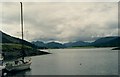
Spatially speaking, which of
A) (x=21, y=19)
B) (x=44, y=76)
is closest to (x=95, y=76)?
(x=44, y=76)

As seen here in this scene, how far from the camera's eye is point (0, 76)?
40.6m

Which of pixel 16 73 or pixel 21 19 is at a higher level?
pixel 21 19

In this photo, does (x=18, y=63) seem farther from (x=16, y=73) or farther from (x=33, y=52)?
(x=33, y=52)

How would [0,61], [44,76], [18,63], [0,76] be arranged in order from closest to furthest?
[0,76], [0,61], [44,76], [18,63]

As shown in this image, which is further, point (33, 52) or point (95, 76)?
point (33, 52)

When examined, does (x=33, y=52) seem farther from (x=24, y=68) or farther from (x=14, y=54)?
(x=24, y=68)

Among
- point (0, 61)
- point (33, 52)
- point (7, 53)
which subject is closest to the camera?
point (0, 61)

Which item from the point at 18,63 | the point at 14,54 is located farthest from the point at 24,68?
the point at 14,54

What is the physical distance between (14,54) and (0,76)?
288 ft

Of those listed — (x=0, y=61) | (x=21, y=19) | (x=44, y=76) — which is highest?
(x=21, y=19)

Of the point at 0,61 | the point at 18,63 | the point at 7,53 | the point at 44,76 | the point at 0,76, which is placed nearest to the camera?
the point at 0,76

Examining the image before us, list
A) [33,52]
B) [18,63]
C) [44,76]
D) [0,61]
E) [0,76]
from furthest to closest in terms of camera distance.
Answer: [33,52], [18,63], [44,76], [0,61], [0,76]

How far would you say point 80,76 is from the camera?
4953 cm

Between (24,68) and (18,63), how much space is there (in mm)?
2699
